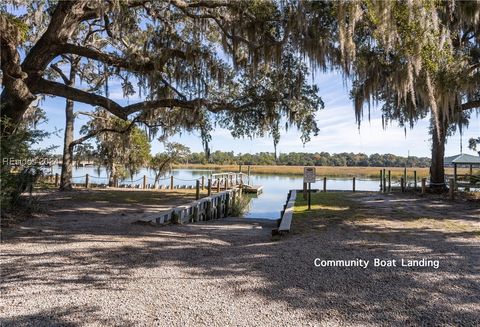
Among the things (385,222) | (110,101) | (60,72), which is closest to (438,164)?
(385,222)

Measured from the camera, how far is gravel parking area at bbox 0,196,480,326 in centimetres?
263

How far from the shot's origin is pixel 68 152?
15438 mm

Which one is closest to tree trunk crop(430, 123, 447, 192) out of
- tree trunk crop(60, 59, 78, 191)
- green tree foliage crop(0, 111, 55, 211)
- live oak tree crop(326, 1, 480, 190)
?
live oak tree crop(326, 1, 480, 190)

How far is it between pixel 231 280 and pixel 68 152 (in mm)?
14527

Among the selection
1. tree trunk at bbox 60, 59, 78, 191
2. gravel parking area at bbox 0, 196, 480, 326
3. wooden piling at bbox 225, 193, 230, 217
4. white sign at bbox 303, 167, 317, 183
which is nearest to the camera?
gravel parking area at bbox 0, 196, 480, 326

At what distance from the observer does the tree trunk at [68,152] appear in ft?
49.5

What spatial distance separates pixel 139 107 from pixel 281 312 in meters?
9.01

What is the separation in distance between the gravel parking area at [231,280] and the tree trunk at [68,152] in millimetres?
10226

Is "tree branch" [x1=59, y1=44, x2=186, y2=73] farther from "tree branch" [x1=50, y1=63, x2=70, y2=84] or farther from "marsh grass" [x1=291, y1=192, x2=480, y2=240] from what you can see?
"tree branch" [x1=50, y1=63, x2=70, y2=84]

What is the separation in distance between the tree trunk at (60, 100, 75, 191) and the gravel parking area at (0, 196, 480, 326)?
403 inches

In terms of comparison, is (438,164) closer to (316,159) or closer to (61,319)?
(61,319)

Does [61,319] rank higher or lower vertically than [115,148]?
lower

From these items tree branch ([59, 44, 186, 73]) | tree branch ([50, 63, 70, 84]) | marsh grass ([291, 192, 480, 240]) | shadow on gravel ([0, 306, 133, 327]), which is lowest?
shadow on gravel ([0, 306, 133, 327])

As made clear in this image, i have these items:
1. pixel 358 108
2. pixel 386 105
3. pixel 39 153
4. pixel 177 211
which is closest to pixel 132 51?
pixel 39 153
